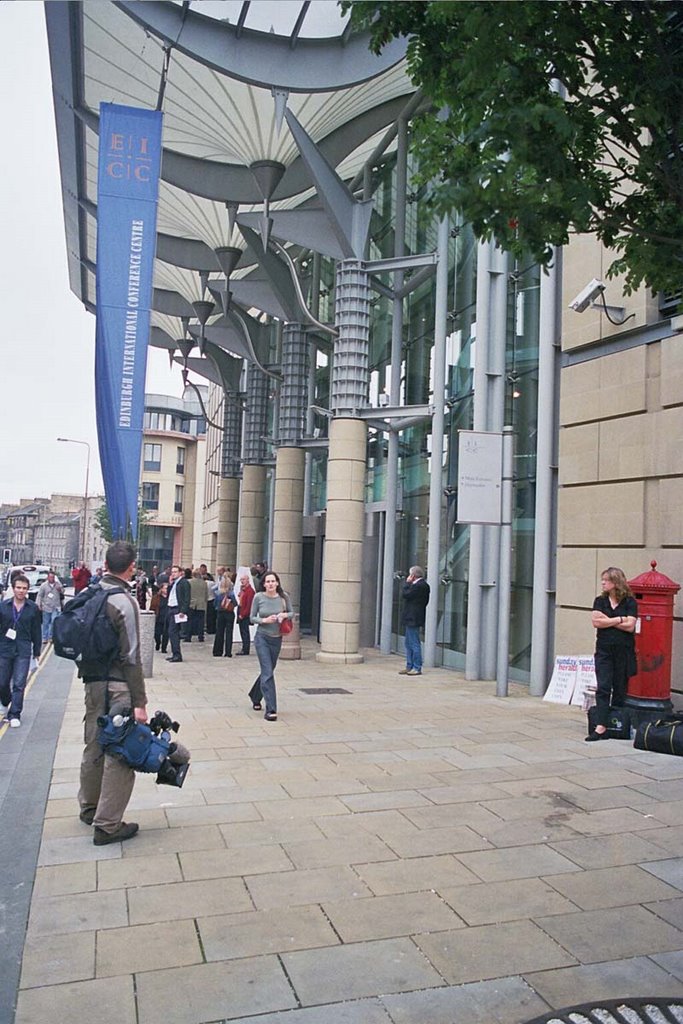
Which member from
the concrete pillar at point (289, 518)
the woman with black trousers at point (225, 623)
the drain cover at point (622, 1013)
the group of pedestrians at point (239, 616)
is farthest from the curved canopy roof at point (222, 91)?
the drain cover at point (622, 1013)

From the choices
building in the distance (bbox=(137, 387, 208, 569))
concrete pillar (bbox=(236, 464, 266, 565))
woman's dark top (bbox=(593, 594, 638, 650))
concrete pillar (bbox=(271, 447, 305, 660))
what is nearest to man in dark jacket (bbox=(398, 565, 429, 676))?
woman's dark top (bbox=(593, 594, 638, 650))

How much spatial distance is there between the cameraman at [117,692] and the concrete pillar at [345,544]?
1109 centimetres

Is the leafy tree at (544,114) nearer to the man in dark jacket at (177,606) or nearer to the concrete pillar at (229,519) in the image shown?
the man in dark jacket at (177,606)

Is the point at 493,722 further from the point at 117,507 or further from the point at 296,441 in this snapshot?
the point at 296,441

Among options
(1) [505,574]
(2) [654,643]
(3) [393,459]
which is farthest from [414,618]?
(2) [654,643]

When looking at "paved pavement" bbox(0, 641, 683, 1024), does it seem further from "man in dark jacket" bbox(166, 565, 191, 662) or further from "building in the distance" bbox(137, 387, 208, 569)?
"building in the distance" bbox(137, 387, 208, 569)

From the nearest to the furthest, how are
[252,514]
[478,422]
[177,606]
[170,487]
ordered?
[478,422] < [177,606] < [252,514] < [170,487]

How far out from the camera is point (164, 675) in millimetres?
13781

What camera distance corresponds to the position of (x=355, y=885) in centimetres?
475

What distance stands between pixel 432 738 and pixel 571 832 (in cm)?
326

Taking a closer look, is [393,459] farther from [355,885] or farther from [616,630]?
[355,885]

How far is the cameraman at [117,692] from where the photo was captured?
5.36 metres

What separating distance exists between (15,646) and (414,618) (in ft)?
22.4

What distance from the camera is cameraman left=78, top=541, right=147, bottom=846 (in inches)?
211
